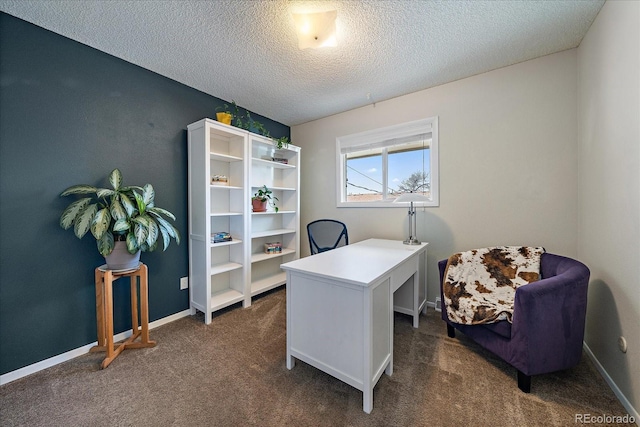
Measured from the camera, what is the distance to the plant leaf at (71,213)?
5.43 feet

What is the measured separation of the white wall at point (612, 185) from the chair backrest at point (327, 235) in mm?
1992

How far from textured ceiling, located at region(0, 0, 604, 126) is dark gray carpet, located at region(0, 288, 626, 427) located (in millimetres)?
2436

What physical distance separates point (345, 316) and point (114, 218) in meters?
1.74

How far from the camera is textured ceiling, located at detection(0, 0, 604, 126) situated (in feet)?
5.24

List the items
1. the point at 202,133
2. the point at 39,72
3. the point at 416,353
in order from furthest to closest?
the point at 202,133 < the point at 416,353 < the point at 39,72

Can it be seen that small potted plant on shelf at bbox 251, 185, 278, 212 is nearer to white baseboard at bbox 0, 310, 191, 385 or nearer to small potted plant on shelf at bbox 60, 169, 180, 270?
small potted plant on shelf at bbox 60, 169, 180, 270

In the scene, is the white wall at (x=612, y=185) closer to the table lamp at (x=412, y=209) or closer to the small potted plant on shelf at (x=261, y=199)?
the table lamp at (x=412, y=209)

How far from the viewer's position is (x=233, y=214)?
265 centimetres

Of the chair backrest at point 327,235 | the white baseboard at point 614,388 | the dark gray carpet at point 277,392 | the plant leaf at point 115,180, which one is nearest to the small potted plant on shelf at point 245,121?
the chair backrest at point 327,235

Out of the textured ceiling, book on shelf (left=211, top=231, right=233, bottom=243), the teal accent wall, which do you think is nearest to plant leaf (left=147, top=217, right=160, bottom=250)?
the teal accent wall

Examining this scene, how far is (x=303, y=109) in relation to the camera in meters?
3.26

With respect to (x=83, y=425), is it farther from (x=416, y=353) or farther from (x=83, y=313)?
(x=416, y=353)

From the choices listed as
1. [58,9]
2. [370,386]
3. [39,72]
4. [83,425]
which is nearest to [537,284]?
[370,386]

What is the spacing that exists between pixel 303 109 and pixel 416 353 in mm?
3002
